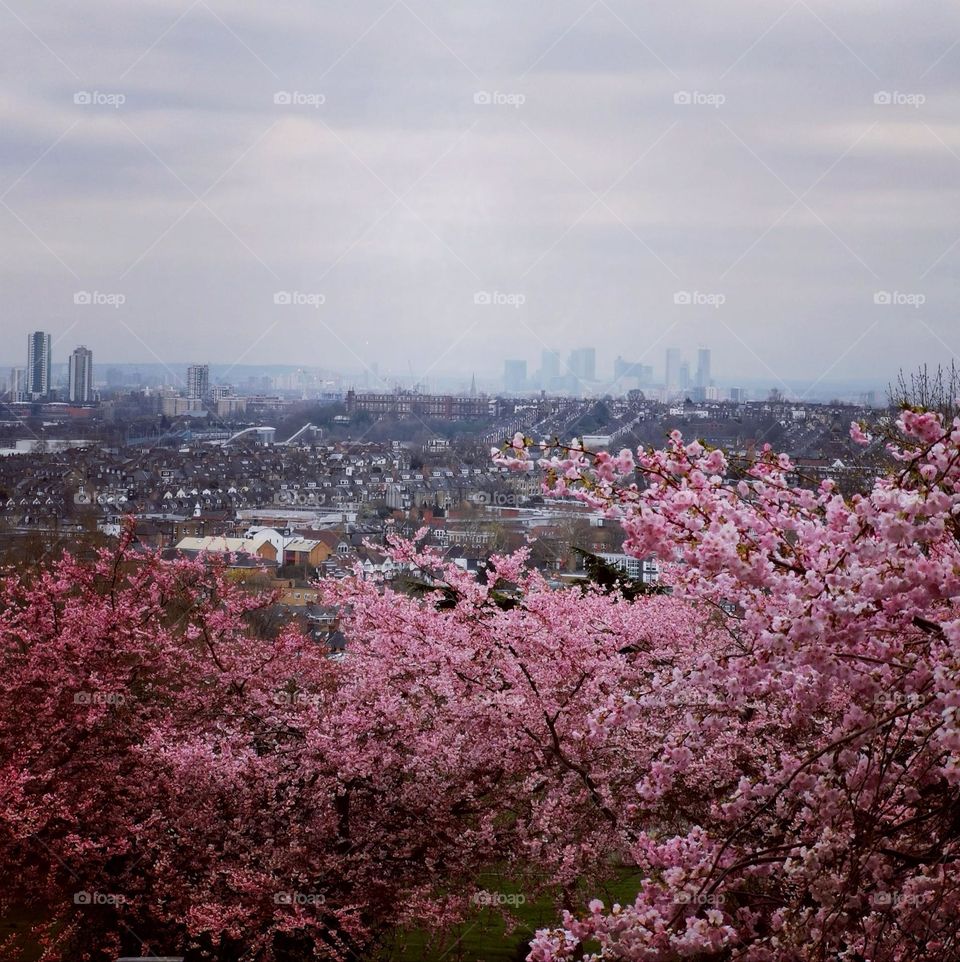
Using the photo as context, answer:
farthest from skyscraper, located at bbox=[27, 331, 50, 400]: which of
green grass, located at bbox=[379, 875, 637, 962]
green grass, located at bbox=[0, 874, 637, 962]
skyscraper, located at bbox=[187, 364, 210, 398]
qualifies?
green grass, located at bbox=[379, 875, 637, 962]

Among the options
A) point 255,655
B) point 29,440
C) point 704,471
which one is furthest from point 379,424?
point 704,471

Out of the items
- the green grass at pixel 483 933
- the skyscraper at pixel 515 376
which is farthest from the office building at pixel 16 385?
the green grass at pixel 483 933

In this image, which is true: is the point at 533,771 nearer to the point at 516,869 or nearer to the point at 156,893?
the point at 516,869

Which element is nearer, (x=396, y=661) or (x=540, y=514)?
(x=396, y=661)

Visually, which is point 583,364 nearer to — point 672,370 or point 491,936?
point 672,370

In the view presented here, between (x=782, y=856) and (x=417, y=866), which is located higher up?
(x=782, y=856)

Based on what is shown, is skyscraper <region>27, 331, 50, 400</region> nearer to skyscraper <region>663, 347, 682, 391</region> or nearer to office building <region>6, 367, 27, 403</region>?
office building <region>6, 367, 27, 403</region>

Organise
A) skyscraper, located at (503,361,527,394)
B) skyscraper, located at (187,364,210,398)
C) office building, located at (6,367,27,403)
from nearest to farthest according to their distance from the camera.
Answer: office building, located at (6,367,27,403), skyscraper, located at (187,364,210,398), skyscraper, located at (503,361,527,394)
